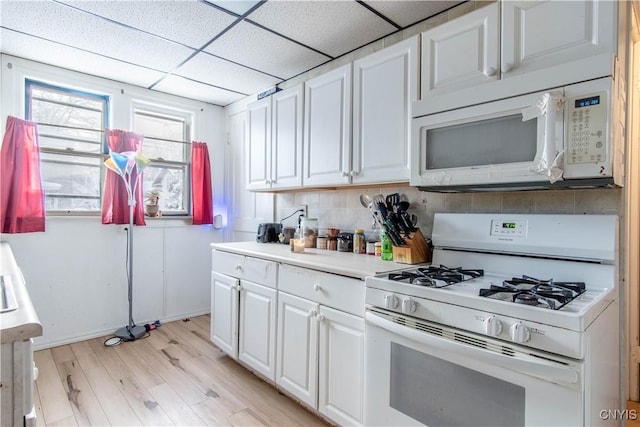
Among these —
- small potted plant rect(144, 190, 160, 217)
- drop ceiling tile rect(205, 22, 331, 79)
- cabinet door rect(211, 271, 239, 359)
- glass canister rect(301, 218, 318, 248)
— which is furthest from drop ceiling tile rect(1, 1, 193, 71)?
cabinet door rect(211, 271, 239, 359)

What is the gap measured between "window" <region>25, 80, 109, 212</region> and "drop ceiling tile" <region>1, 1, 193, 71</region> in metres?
0.68


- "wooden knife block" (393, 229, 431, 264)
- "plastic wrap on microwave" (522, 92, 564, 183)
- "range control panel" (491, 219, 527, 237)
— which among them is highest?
"plastic wrap on microwave" (522, 92, 564, 183)

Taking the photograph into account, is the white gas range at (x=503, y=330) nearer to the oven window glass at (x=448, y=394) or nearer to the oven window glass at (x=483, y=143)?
the oven window glass at (x=448, y=394)

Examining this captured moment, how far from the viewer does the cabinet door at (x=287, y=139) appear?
2477 millimetres

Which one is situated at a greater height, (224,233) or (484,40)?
(484,40)

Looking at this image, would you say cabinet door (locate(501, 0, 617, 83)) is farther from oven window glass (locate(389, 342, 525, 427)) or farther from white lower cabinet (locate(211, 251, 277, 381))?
white lower cabinet (locate(211, 251, 277, 381))

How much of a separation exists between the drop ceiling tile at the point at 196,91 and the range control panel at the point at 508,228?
2.76m

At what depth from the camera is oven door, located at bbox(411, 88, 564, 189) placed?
1270 mm

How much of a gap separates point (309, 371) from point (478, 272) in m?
1.02

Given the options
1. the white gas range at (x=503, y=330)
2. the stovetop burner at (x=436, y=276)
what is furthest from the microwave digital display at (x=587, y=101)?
the stovetop burner at (x=436, y=276)

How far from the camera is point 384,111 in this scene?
1.91 m

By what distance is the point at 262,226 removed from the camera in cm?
291

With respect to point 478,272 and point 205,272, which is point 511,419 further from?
point 205,272

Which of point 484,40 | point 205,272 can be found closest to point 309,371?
point 484,40
